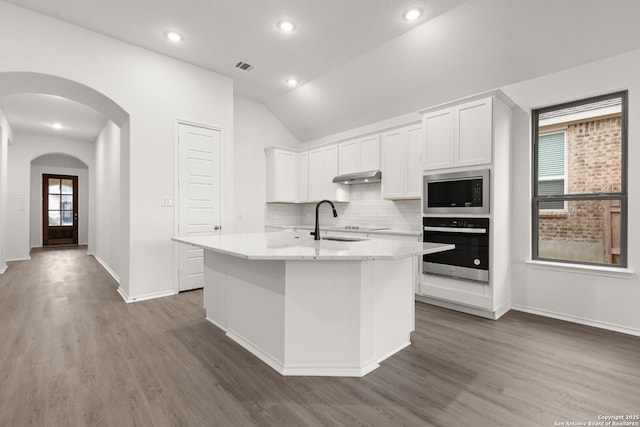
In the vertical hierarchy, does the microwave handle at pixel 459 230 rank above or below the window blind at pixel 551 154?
below

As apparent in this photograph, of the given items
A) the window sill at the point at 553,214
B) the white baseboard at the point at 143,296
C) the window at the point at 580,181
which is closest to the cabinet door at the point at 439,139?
the window at the point at 580,181

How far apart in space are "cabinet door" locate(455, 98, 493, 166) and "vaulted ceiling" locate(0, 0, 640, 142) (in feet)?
2.17


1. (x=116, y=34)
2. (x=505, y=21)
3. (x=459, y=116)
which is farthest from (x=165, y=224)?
(x=505, y=21)

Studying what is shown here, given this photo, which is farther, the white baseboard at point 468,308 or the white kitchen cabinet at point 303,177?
the white kitchen cabinet at point 303,177

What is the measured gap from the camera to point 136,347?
2586 millimetres

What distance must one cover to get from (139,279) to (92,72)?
255 centimetres

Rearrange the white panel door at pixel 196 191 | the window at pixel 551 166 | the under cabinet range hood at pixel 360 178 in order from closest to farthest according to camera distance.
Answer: the window at pixel 551 166
the white panel door at pixel 196 191
the under cabinet range hood at pixel 360 178

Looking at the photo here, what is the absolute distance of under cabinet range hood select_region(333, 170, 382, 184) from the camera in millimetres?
4820

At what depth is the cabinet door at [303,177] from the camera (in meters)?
6.08

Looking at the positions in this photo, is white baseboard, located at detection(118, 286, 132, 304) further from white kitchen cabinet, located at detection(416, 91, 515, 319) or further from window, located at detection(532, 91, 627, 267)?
window, located at detection(532, 91, 627, 267)

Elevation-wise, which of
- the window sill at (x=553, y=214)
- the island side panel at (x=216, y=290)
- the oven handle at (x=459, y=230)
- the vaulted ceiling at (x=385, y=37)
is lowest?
the island side panel at (x=216, y=290)

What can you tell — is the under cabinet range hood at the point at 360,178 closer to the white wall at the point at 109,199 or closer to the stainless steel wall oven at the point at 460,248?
the stainless steel wall oven at the point at 460,248

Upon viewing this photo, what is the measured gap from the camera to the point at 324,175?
5.73 metres

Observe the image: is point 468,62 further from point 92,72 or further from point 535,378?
point 92,72
